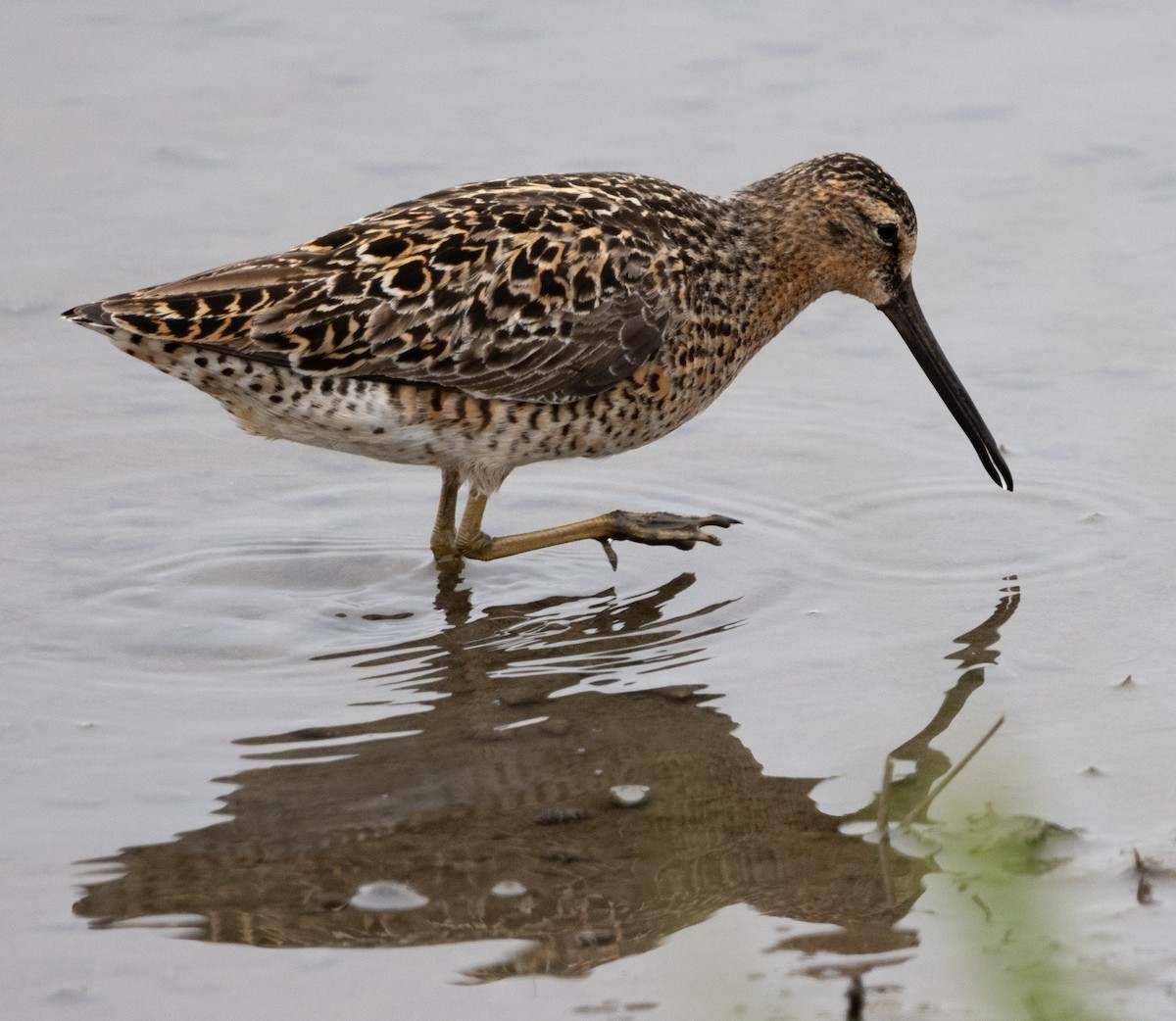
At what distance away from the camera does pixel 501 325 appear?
6746 mm

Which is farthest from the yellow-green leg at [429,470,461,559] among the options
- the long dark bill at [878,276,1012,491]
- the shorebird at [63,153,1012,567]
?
the long dark bill at [878,276,1012,491]

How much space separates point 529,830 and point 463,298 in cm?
213

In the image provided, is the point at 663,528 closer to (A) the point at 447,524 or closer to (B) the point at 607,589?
(B) the point at 607,589

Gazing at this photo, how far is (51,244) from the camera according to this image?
9000 mm

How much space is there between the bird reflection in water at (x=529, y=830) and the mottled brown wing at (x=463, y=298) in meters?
0.97

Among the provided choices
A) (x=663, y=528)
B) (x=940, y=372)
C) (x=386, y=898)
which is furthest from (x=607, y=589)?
(x=386, y=898)

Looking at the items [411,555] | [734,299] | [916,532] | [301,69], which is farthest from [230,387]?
[301,69]

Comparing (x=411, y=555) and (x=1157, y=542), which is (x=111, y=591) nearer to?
(x=411, y=555)

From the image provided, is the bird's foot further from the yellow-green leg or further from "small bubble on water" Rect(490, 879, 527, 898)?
"small bubble on water" Rect(490, 879, 527, 898)

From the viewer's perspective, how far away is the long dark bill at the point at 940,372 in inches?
294

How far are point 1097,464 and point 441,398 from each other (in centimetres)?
253

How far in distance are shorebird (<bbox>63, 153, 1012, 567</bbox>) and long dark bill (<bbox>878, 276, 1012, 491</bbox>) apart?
0.02m

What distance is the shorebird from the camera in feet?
21.3

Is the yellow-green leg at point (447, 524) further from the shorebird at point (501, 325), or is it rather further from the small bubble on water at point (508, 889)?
the small bubble on water at point (508, 889)
